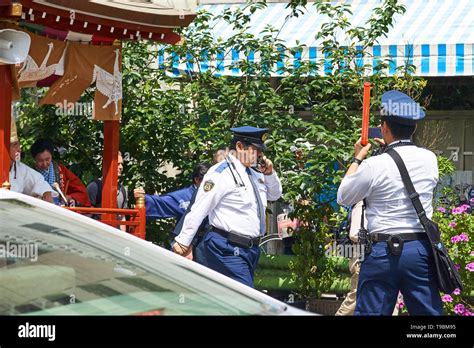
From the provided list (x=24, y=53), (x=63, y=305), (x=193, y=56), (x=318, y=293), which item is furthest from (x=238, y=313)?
(x=193, y=56)

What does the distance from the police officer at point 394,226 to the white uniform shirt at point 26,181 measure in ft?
10.7

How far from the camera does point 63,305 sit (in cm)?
313

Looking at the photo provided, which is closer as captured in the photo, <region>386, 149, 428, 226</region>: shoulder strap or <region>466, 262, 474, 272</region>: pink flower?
<region>386, 149, 428, 226</region>: shoulder strap

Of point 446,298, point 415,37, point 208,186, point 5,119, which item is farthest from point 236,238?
point 415,37

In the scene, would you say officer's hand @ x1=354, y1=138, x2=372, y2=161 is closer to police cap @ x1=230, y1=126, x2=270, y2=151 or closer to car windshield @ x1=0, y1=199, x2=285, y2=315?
police cap @ x1=230, y1=126, x2=270, y2=151

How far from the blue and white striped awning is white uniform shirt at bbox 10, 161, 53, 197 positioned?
9.94 feet

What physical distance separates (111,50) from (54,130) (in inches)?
59.9

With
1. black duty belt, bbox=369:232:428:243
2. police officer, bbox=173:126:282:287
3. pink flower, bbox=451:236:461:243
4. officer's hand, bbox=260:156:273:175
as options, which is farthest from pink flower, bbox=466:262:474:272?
black duty belt, bbox=369:232:428:243

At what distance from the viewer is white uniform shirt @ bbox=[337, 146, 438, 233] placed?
18.0 feet

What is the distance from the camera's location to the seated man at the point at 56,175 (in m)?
8.70

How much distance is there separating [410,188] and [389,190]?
0.12m

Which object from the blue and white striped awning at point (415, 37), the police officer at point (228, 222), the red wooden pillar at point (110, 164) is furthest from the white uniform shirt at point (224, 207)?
the blue and white striped awning at point (415, 37)

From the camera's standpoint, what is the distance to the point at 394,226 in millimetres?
5477
